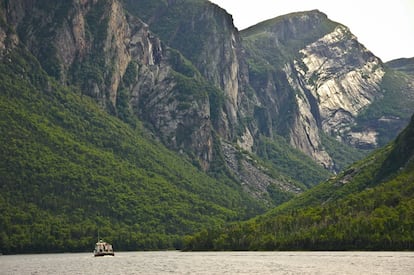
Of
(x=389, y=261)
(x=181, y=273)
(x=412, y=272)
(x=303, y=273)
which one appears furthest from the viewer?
(x=389, y=261)

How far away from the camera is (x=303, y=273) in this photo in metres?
172

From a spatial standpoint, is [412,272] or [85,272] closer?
[412,272]

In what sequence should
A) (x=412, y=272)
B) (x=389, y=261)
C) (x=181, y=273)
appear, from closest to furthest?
(x=412, y=272) < (x=181, y=273) < (x=389, y=261)

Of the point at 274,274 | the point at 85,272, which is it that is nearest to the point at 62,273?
the point at 85,272

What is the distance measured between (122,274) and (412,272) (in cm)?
6742

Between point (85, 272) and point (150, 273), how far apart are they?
1835 cm

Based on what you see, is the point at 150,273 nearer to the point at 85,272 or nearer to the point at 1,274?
the point at 85,272

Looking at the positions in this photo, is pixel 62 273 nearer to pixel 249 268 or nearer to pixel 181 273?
pixel 181 273

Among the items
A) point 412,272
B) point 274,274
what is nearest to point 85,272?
point 274,274

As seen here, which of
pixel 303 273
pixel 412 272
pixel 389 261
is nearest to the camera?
pixel 412 272

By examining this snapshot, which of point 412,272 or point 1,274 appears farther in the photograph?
point 1,274

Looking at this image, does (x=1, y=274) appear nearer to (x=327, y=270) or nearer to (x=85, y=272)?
(x=85, y=272)

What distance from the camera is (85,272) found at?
195875mm

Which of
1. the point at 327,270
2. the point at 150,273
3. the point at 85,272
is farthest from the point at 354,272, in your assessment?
the point at 85,272
